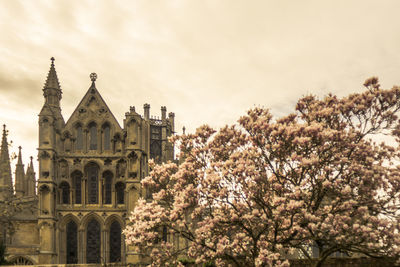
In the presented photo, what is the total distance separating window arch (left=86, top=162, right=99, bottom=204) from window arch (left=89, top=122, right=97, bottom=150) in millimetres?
1864

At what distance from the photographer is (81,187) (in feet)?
142

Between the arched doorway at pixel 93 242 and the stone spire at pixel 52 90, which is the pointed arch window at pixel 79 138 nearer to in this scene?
the stone spire at pixel 52 90

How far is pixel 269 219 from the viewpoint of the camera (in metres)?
16.6

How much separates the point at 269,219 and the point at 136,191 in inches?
1057

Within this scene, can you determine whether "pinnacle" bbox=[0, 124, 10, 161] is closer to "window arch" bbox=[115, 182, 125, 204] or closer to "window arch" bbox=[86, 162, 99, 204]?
"window arch" bbox=[86, 162, 99, 204]

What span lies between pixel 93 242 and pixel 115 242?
215 cm

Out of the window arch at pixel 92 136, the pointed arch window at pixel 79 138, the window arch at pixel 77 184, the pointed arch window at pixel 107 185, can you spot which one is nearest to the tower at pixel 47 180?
the pointed arch window at pixel 79 138

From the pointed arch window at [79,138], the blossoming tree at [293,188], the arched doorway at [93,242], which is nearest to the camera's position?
the blossoming tree at [293,188]

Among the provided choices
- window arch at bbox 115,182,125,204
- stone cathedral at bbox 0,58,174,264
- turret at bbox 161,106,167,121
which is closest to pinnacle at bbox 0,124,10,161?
stone cathedral at bbox 0,58,174,264

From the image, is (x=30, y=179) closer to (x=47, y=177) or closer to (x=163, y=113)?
(x=163, y=113)

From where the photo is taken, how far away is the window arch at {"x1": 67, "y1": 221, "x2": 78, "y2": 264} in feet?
138

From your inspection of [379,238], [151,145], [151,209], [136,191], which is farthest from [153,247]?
[151,145]

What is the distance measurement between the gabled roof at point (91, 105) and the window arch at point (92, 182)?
4750 millimetres

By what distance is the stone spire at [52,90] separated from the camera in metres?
45.1
